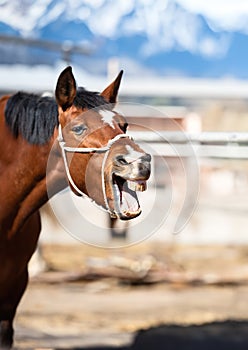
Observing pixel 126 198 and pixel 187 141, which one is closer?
pixel 126 198

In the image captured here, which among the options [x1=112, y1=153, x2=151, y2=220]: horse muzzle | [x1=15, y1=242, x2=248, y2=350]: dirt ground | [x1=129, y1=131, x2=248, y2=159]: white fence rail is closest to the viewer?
[x1=112, y1=153, x2=151, y2=220]: horse muzzle

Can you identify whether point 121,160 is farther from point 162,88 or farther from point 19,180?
point 162,88

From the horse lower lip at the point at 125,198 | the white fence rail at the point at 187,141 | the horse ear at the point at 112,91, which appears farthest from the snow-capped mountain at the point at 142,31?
the horse lower lip at the point at 125,198

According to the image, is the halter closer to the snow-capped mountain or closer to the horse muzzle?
the horse muzzle

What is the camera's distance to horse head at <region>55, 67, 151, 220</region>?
246 centimetres

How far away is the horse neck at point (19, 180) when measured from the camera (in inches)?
113

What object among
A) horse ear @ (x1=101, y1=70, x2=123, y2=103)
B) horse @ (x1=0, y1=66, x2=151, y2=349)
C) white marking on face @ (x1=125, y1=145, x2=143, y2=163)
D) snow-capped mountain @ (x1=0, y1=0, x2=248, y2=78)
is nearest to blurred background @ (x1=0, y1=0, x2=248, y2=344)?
snow-capped mountain @ (x1=0, y1=0, x2=248, y2=78)

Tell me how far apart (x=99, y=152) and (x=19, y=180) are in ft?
1.60

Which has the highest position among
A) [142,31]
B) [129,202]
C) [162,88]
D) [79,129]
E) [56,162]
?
[142,31]

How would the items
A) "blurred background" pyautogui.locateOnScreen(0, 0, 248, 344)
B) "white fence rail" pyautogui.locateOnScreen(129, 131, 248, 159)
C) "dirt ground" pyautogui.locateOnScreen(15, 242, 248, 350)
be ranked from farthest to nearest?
"blurred background" pyautogui.locateOnScreen(0, 0, 248, 344) → "dirt ground" pyautogui.locateOnScreen(15, 242, 248, 350) → "white fence rail" pyautogui.locateOnScreen(129, 131, 248, 159)

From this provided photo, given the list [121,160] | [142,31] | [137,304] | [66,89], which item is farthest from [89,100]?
[142,31]

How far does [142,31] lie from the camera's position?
14.0m

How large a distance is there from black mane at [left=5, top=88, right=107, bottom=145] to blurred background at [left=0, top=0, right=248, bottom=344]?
29 cm

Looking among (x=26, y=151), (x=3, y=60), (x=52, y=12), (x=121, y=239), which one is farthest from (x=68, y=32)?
(x=26, y=151)
